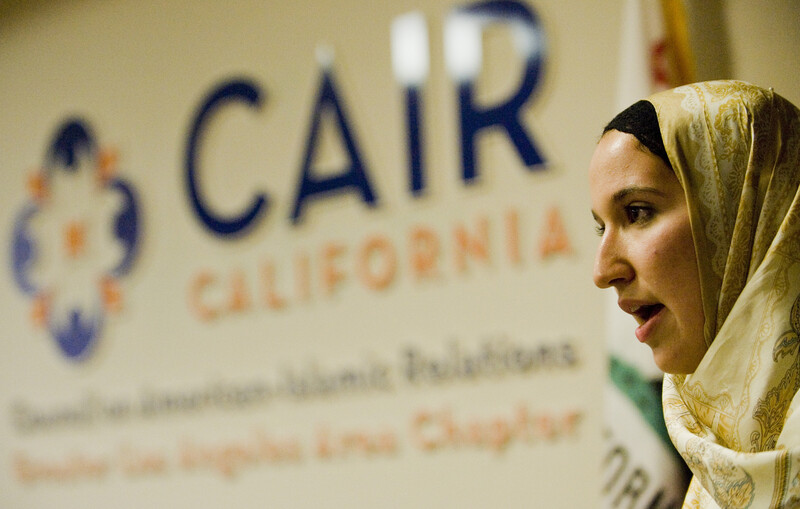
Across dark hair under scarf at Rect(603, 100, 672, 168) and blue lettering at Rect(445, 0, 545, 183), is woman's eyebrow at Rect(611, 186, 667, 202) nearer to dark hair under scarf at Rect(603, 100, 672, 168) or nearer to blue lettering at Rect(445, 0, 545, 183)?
dark hair under scarf at Rect(603, 100, 672, 168)

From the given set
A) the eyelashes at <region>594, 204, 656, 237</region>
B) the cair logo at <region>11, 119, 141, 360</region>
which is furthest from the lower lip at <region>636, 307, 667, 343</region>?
the cair logo at <region>11, 119, 141, 360</region>

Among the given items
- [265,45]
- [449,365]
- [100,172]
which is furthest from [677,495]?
[100,172]

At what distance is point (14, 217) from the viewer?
13.1 feet

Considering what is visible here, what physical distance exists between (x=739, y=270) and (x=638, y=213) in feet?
0.41

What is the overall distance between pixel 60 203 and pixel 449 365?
2103 mm

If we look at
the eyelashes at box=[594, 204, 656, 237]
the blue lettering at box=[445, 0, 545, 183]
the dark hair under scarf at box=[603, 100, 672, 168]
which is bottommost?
the eyelashes at box=[594, 204, 656, 237]

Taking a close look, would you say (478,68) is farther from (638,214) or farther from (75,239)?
(75,239)

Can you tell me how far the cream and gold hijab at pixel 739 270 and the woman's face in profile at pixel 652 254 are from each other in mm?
17

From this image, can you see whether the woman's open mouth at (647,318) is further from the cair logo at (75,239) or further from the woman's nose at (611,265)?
the cair logo at (75,239)

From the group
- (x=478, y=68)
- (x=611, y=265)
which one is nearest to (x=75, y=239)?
(x=478, y=68)

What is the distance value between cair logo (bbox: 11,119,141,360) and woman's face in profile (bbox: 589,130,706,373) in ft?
9.61

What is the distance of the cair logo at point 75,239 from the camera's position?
3648 millimetres

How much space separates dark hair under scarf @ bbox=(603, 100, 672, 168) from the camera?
3.14ft

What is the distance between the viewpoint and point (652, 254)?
94 cm
